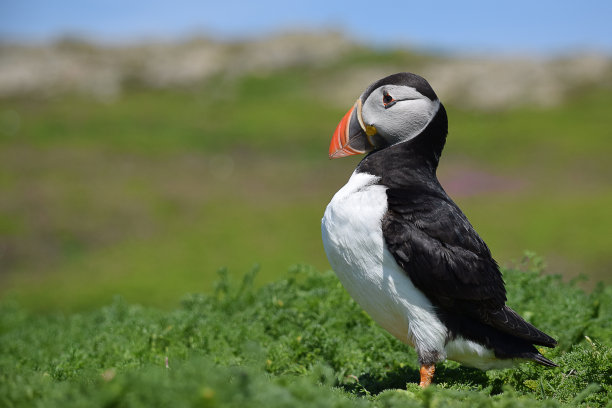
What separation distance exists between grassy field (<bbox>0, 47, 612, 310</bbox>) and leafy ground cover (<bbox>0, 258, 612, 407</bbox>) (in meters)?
7.15

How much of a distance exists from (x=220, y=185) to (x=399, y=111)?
24095mm

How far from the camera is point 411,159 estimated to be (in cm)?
522

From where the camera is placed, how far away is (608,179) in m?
28.3

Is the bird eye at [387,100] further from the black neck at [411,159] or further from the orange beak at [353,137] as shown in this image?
the black neck at [411,159]

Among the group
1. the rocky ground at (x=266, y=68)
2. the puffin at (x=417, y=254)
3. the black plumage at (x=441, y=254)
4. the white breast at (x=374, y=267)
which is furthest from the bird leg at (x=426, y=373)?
the rocky ground at (x=266, y=68)

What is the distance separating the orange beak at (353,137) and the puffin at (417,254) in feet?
0.38

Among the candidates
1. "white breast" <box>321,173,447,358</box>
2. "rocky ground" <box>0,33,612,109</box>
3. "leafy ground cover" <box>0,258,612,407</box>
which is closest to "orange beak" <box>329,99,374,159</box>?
"white breast" <box>321,173,447,358</box>

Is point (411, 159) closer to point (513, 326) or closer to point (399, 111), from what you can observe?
point (399, 111)

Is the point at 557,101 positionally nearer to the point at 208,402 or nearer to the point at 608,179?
the point at 608,179

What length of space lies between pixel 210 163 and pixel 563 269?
20.3 m

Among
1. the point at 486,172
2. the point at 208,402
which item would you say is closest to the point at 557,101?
the point at 486,172

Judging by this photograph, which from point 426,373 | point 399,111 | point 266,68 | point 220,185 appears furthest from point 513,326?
point 266,68

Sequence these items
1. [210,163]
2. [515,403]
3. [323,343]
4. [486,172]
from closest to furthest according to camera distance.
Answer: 1. [515,403]
2. [323,343]
3. [486,172]
4. [210,163]

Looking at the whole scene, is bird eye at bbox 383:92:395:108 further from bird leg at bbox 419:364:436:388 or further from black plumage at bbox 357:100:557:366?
bird leg at bbox 419:364:436:388
